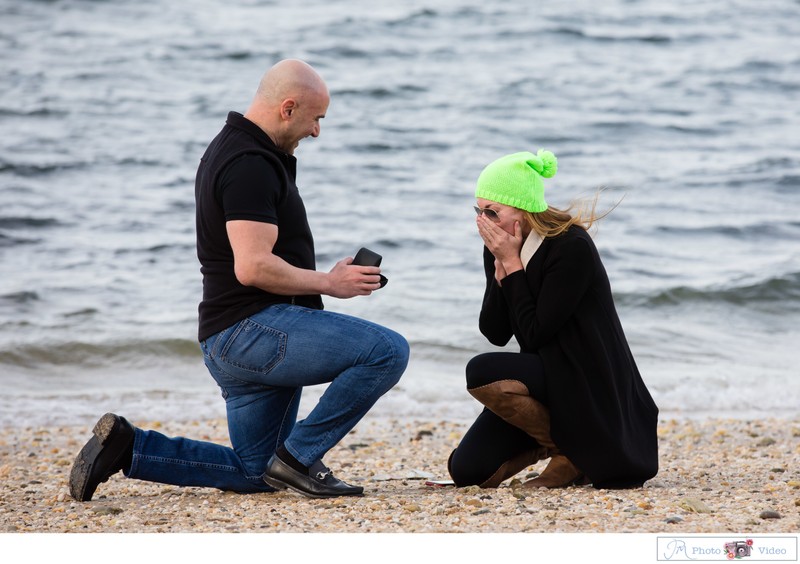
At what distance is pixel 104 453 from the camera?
393cm

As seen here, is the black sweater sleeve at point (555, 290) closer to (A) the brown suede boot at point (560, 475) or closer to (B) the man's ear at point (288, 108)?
(A) the brown suede boot at point (560, 475)

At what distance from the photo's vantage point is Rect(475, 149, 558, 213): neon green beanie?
3.92 metres

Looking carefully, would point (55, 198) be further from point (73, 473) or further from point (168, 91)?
point (73, 473)

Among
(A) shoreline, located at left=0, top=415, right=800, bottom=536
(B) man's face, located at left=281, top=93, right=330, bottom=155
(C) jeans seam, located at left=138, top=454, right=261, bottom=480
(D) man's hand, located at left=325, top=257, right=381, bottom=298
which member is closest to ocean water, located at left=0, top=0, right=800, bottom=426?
(A) shoreline, located at left=0, top=415, right=800, bottom=536

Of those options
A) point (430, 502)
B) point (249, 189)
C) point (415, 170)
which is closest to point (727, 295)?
point (415, 170)

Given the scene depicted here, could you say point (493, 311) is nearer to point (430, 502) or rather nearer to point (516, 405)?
point (516, 405)

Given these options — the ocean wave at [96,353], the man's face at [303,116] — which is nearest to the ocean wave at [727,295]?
the ocean wave at [96,353]

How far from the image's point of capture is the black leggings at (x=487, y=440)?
396 centimetres

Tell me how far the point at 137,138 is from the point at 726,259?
31.0 ft

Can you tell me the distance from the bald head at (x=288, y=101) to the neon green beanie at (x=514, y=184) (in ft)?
2.42

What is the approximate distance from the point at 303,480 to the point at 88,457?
0.92 meters

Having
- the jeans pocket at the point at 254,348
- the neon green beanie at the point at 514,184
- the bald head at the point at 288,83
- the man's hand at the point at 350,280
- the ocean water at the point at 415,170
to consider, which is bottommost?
the ocean water at the point at 415,170

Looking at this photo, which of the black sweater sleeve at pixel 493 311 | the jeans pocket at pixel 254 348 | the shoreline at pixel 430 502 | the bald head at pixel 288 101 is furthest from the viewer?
the black sweater sleeve at pixel 493 311
